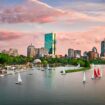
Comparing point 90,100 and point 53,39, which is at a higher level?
point 53,39

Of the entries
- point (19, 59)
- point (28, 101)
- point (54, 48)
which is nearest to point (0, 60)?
point (19, 59)

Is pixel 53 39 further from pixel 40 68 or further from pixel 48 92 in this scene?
pixel 40 68

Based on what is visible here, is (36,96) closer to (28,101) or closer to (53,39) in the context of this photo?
(28,101)

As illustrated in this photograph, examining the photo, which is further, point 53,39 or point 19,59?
point 19,59

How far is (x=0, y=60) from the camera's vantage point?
10.8 m

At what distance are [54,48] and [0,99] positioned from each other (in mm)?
2438

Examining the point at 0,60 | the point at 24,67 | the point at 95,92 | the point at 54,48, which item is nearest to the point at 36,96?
the point at 95,92

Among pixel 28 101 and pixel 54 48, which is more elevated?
pixel 54 48

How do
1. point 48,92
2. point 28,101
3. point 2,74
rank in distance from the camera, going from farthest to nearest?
point 2,74 → point 48,92 → point 28,101

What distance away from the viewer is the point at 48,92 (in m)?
6.20

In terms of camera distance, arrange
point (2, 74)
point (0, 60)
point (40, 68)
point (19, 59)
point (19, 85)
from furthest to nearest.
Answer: point (40, 68) → point (19, 59) → point (0, 60) → point (2, 74) → point (19, 85)

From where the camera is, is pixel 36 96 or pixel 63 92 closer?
pixel 36 96

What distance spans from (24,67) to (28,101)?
6.48 meters

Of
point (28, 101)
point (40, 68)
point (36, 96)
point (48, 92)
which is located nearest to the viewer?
point (28, 101)
